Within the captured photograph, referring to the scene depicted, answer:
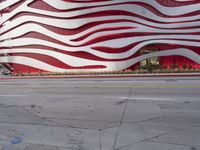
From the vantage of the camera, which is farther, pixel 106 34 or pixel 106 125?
pixel 106 34

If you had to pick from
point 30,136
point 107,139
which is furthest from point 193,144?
point 30,136

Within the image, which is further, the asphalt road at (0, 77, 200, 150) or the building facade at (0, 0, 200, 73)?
the building facade at (0, 0, 200, 73)

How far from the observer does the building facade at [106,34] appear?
2298 cm

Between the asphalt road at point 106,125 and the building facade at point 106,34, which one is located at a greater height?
the building facade at point 106,34

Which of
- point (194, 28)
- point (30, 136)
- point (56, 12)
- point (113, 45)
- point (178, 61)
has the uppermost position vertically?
point (56, 12)

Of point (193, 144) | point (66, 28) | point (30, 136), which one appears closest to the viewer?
point (193, 144)

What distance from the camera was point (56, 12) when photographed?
1027 inches

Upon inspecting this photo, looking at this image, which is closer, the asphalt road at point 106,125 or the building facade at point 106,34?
the asphalt road at point 106,125

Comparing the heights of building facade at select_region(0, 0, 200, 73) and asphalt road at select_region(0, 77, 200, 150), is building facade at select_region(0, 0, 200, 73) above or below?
above

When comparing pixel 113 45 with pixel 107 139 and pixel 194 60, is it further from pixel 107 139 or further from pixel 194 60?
pixel 107 139

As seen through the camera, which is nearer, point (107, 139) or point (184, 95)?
point (107, 139)

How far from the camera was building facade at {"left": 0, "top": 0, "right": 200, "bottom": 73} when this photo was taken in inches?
905

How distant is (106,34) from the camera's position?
2427cm

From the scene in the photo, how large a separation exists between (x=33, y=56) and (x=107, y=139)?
2517cm
